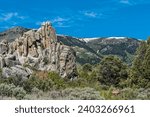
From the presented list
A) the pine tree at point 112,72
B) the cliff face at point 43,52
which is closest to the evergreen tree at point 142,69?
the pine tree at point 112,72

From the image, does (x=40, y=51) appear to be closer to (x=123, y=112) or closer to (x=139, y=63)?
(x=139, y=63)

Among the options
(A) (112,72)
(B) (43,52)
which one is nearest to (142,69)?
(A) (112,72)

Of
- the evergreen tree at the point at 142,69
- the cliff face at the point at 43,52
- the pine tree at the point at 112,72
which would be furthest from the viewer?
the cliff face at the point at 43,52

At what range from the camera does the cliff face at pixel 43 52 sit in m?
95.9

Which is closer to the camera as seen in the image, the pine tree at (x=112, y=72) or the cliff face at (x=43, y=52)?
the pine tree at (x=112, y=72)

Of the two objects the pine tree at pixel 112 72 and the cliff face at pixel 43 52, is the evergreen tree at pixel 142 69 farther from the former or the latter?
the cliff face at pixel 43 52

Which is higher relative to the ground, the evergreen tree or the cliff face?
the cliff face

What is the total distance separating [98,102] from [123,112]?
1.98 feet

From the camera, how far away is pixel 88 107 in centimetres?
1073

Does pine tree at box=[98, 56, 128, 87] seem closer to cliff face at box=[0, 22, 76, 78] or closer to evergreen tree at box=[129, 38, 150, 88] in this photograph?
evergreen tree at box=[129, 38, 150, 88]

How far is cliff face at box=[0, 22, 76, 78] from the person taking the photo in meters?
95.9

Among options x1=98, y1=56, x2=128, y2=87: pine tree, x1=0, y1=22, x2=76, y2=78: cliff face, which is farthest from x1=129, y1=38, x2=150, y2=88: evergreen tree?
x1=0, y1=22, x2=76, y2=78: cliff face

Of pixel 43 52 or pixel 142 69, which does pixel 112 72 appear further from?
pixel 43 52

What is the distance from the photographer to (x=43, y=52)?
106 meters
